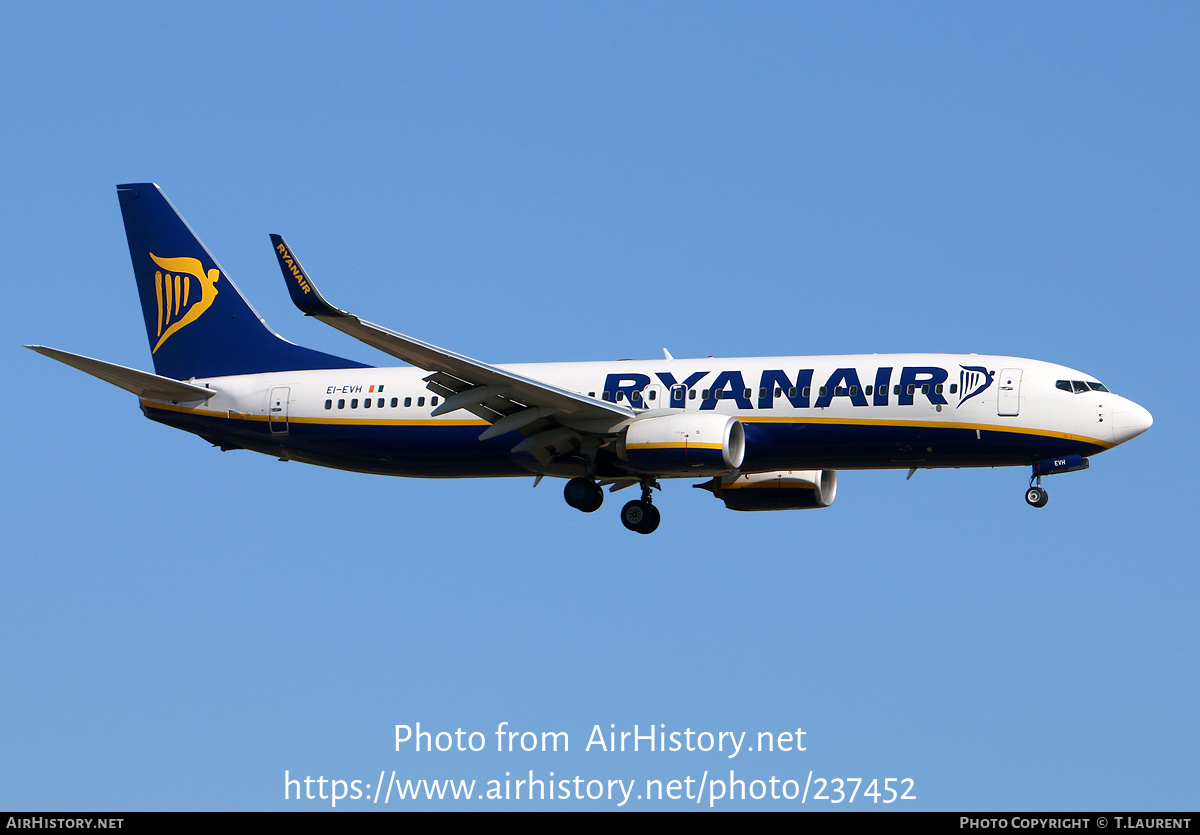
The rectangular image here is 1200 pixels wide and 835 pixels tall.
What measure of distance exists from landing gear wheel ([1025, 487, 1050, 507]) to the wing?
10420 millimetres

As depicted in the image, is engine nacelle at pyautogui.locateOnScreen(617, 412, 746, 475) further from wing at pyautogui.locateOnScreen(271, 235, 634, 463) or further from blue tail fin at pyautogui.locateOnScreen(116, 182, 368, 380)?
blue tail fin at pyautogui.locateOnScreen(116, 182, 368, 380)

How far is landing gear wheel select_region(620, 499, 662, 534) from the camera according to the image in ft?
142

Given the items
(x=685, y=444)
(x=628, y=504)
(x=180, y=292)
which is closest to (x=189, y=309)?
(x=180, y=292)

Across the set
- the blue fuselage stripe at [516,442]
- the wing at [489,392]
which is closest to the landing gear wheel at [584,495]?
the wing at [489,392]

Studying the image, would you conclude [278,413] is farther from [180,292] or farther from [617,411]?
[617,411]

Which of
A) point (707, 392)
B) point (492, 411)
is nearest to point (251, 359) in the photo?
point (492, 411)

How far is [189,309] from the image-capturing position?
159ft

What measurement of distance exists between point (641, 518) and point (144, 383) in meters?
15.0

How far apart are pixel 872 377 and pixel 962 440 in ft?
9.14

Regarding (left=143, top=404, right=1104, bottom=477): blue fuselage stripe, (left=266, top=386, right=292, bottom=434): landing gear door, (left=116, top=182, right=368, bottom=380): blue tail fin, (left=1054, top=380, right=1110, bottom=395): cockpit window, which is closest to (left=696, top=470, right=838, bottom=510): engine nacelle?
(left=143, top=404, right=1104, bottom=477): blue fuselage stripe

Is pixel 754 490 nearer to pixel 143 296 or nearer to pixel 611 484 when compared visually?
pixel 611 484

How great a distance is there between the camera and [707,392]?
41.5m
